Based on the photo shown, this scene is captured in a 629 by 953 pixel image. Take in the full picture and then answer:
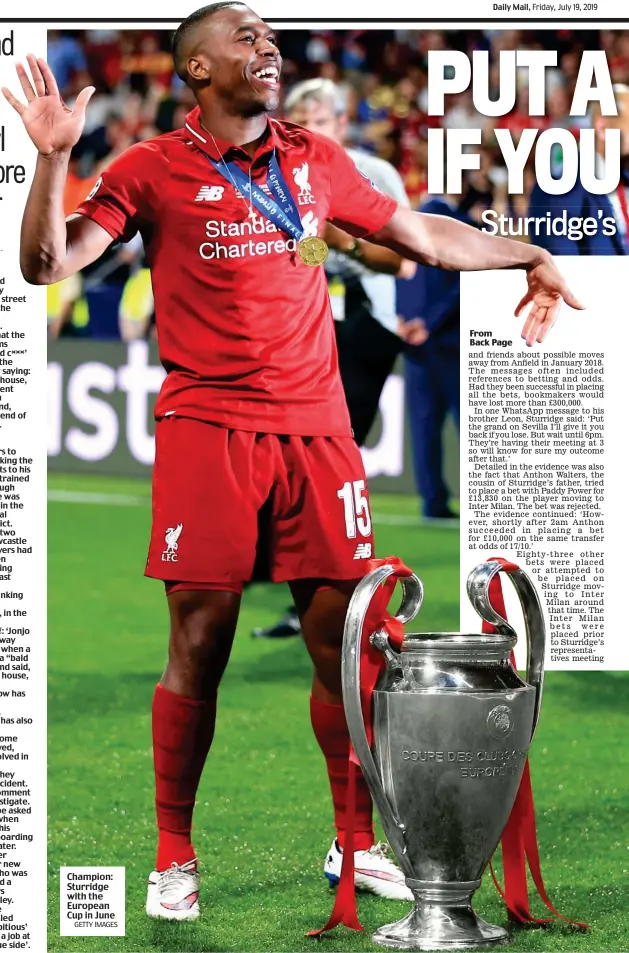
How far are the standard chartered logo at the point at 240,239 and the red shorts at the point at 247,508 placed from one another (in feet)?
1.36

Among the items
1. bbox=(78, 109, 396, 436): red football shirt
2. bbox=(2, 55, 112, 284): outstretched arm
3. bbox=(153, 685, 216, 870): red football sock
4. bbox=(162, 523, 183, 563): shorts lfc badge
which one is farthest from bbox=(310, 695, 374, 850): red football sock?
bbox=(2, 55, 112, 284): outstretched arm

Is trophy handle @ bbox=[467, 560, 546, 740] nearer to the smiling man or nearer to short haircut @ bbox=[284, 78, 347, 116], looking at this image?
the smiling man

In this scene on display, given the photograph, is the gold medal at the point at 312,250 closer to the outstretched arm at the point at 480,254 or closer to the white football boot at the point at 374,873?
the outstretched arm at the point at 480,254

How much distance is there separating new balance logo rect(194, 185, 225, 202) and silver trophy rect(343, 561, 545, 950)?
103 cm

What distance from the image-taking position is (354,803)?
147 inches

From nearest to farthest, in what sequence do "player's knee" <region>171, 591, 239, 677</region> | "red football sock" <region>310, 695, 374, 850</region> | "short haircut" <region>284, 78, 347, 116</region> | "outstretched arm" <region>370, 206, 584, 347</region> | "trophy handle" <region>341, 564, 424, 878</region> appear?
"trophy handle" <region>341, 564, 424, 878</region>
"player's knee" <region>171, 591, 239, 677</region>
"red football sock" <region>310, 695, 374, 850</region>
"outstretched arm" <region>370, 206, 584, 347</region>
"short haircut" <region>284, 78, 347, 116</region>

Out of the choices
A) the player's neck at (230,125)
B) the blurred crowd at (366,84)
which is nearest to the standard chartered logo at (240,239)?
the player's neck at (230,125)

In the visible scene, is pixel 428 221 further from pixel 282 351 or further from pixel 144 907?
pixel 144 907

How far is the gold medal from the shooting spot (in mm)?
3912

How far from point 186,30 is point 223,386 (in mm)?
894

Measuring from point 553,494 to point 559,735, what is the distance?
1169 millimetres

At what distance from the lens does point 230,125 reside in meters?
3.89

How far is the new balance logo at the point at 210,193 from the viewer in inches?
152

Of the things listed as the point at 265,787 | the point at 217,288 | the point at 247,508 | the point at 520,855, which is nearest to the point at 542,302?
the point at 217,288
